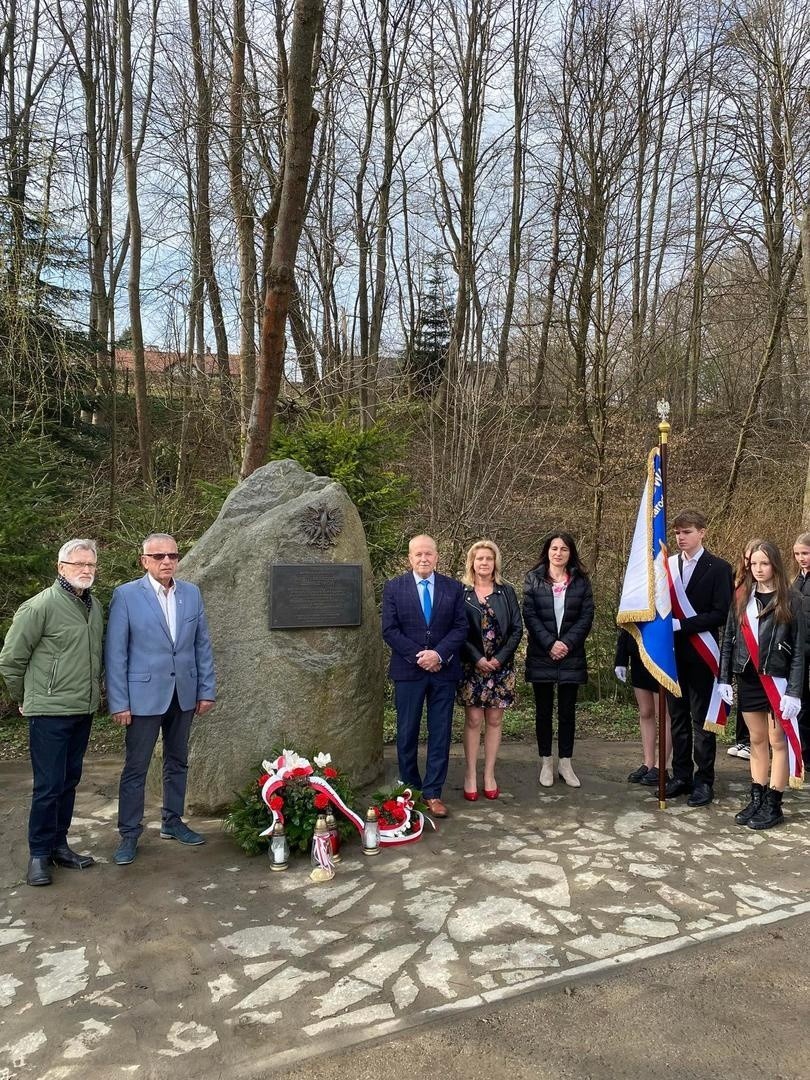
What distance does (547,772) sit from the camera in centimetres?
522

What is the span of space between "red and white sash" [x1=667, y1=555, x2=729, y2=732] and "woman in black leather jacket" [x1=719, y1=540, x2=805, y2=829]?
0.66ft

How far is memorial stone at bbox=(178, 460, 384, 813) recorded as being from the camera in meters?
4.54

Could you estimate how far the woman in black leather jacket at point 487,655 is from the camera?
189 inches

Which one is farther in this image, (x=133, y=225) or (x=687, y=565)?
(x=133, y=225)

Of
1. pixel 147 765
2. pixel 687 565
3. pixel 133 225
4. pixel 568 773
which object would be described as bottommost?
pixel 568 773

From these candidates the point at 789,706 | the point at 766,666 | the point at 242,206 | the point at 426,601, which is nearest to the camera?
the point at 789,706

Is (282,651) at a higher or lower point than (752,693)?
higher

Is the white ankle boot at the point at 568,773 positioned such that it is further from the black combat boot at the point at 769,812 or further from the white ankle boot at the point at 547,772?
the black combat boot at the point at 769,812

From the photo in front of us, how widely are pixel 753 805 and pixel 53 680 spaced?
4160 millimetres

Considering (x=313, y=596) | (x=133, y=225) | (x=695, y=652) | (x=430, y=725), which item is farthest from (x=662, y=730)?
(x=133, y=225)

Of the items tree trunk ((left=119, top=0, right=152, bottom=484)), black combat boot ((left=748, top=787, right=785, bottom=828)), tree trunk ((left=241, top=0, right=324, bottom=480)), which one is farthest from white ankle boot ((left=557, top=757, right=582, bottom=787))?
tree trunk ((left=119, top=0, right=152, bottom=484))

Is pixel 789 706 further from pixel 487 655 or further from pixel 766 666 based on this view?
pixel 487 655

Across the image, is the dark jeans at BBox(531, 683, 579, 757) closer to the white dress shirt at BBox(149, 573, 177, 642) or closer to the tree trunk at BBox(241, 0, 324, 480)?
the white dress shirt at BBox(149, 573, 177, 642)

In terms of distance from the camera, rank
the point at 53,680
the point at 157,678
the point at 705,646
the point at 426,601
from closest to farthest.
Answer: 1. the point at 53,680
2. the point at 157,678
3. the point at 426,601
4. the point at 705,646
